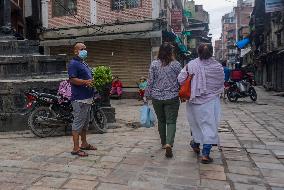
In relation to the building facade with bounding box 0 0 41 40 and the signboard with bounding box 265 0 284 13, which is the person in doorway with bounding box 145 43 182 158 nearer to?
the building facade with bounding box 0 0 41 40

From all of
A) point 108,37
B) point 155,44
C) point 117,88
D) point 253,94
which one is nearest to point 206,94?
point 253,94

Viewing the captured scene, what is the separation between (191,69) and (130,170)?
1777 mm

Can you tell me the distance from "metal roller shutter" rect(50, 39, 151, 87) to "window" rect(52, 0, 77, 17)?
2.41 m

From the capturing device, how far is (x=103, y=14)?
21.0 metres

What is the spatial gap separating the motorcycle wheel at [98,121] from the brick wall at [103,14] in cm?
1277

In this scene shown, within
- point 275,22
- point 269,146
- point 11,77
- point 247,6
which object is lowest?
point 269,146

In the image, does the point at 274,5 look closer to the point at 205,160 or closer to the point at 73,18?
the point at 73,18

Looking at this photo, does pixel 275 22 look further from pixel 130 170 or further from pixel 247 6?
pixel 247 6

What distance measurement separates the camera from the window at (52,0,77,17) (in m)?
22.0

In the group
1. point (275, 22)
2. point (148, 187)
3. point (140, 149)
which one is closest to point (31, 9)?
point (275, 22)

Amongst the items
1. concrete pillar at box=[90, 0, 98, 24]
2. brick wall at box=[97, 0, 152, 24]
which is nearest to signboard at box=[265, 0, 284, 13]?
brick wall at box=[97, 0, 152, 24]

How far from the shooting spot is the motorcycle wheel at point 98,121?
7.92 metres

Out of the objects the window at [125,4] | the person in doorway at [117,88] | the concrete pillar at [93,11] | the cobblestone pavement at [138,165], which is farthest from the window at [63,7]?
the cobblestone pavement at [138,165]

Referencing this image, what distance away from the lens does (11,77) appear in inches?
357
